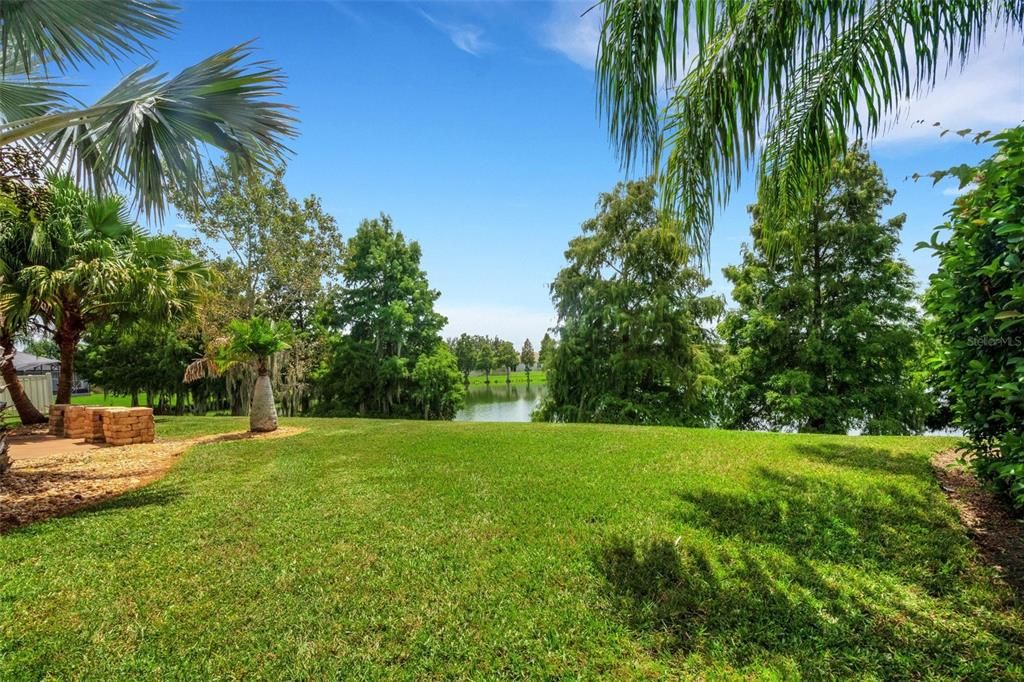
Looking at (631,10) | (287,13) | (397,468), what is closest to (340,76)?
(287,13)

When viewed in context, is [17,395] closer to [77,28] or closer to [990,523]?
[77,28]

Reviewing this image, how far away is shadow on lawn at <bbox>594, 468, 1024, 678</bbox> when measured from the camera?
2.13 metres

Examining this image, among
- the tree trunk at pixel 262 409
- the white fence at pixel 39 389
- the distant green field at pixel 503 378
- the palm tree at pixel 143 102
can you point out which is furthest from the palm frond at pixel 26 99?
Result: the distant green field at pixel 503 378

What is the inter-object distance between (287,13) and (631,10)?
12.8ft

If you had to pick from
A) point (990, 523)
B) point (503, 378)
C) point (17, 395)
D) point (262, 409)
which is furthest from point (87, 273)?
point (503, 378)

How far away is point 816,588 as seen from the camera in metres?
2.63

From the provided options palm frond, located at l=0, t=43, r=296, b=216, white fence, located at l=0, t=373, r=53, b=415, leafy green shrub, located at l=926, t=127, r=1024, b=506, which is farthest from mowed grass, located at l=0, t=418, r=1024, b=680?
white fence, located at l=0, t=373, r=53, b=415

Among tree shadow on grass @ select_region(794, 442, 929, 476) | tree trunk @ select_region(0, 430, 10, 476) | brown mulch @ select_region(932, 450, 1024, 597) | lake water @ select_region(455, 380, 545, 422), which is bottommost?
lake water @ select_region(455, 380, 545, 422)

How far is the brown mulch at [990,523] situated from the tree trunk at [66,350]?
13483 mm

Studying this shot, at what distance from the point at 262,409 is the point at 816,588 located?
331 inches

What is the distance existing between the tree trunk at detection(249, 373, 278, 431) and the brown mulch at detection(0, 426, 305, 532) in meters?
0.51

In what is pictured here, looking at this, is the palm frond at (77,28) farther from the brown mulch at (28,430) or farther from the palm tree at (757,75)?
the brown mulch at (28,430)

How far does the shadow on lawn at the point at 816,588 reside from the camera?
6.98 ft

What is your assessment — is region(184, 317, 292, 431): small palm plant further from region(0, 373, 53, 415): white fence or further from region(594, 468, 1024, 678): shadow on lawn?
region(0, 373, 53, 415): white fence
